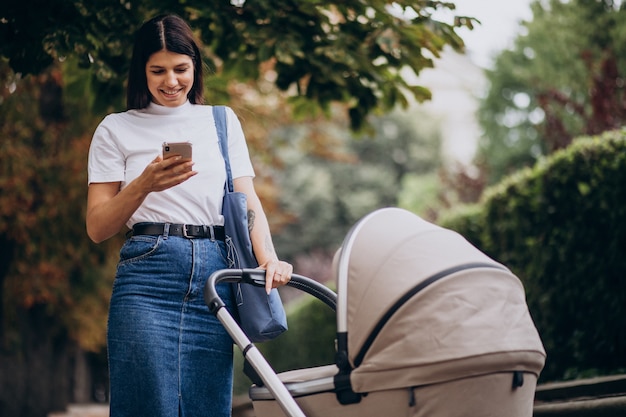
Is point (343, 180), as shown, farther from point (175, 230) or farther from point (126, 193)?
point (126, 193)

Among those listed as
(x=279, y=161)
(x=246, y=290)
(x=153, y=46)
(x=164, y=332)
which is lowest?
(x=279, y=161)

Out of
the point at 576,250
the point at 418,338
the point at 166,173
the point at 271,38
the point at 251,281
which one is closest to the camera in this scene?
the point at 418,338

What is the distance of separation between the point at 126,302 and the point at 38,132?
328 inches

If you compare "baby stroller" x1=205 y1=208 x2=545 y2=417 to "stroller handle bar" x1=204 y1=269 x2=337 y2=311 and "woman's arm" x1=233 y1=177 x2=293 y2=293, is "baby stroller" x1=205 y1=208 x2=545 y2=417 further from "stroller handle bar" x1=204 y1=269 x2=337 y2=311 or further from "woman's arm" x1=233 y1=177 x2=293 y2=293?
"woman's arm" x1=233 y1=177 x2=293 y2=293

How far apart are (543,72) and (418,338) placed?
1020 inches

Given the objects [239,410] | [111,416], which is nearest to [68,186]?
[239,410]

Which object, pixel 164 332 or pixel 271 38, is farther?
pixel 271 38

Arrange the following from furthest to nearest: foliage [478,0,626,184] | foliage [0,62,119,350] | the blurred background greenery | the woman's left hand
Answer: foliage [478,0,626,184], foliage [0,62,119,350], the blurred background greenery, the woman's left hand

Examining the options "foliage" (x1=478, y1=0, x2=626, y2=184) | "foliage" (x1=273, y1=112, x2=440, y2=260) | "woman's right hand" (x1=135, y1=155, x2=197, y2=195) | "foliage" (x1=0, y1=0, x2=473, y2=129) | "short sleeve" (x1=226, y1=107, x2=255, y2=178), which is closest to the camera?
"woman's right hand" (x1=135, y1=155, x2=197, y2=195)

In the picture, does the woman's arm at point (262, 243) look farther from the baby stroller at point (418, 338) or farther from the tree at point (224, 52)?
the tree at point (224, 52)

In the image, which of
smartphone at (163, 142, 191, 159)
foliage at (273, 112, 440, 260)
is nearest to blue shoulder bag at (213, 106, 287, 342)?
smartphone at (163, 142, 191, 159)

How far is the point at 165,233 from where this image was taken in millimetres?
3289

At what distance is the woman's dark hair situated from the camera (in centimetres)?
343

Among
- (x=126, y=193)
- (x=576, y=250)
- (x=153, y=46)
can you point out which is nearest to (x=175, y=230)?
(x=126, y=193)
